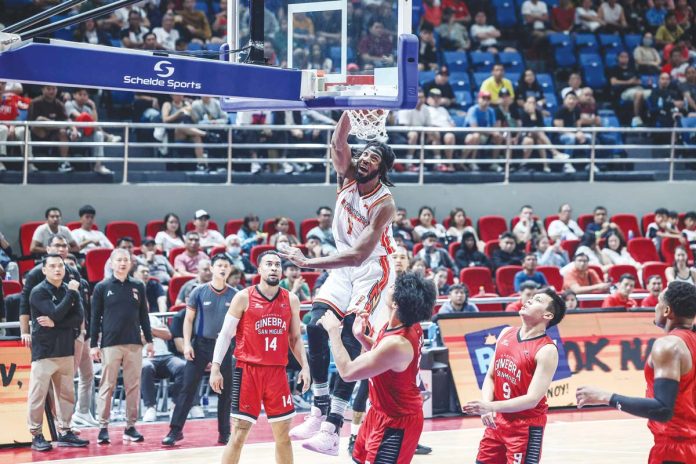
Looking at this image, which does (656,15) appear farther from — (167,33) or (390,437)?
(390,437)

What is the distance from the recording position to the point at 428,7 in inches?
808

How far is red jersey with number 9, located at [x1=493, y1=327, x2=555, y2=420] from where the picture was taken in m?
7.62

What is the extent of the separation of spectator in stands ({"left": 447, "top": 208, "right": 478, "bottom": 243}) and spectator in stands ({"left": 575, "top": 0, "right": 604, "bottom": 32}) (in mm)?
7048

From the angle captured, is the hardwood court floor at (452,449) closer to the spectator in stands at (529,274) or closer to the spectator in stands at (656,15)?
the spectator in stands at (529,274)

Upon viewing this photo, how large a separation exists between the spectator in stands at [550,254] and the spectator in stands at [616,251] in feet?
2.50

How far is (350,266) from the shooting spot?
304 inches

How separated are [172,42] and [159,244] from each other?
12.9ft

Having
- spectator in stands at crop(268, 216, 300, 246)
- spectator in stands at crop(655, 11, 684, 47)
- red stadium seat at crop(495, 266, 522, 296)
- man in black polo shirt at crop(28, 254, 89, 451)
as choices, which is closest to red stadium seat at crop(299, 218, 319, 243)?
spectator in stands at crop(268, 216, 300, 246)

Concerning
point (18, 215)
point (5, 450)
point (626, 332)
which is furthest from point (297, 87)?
point (18, 215)

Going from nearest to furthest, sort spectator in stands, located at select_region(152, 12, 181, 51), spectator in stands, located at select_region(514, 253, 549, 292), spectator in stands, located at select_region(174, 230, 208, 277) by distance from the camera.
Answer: spectator in stands, located at select_region(174, 230, 208, 277) < spectator in stands, located at select_region(514, 253, 549, 292) < spectator in stands, located at select_region(152, 12, 181, 51)

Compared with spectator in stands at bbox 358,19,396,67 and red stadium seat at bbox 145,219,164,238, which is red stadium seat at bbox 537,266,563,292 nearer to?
red stadium seat at bbox 145,219,164,238

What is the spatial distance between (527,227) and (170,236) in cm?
532

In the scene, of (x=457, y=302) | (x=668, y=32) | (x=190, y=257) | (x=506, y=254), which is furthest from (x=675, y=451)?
(x=668, y=32)

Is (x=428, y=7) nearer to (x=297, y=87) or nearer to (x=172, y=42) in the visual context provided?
(x=172, y=42)
